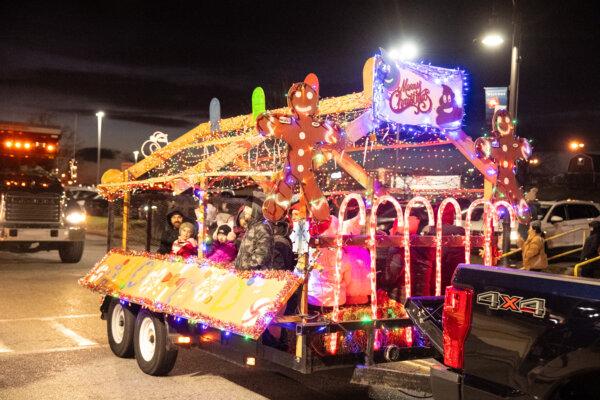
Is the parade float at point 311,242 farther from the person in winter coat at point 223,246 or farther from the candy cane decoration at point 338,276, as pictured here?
the person in winter coat at point 223,246

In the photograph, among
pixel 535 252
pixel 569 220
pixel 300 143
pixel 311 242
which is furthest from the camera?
pixel 569 220

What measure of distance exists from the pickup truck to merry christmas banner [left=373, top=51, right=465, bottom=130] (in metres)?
2.49

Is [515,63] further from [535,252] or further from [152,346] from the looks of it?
[152,346]

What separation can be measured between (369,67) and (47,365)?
4.73m

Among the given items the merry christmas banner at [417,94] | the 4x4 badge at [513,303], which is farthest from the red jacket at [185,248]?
the 4x4 badge at [513,303]

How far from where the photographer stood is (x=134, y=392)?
6.31 metres

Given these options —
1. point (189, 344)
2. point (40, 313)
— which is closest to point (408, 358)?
point (189, 344)

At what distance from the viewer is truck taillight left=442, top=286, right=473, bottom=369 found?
12.1 feet

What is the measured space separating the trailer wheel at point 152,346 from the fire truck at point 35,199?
1152 cm

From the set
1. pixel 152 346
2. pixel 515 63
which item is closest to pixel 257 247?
pixel 152 346

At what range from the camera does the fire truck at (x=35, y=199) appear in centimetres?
1739

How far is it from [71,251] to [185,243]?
37.7 ft

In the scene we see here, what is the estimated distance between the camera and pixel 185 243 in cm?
753

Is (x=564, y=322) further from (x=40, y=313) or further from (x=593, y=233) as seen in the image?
(x=593, y=233)
